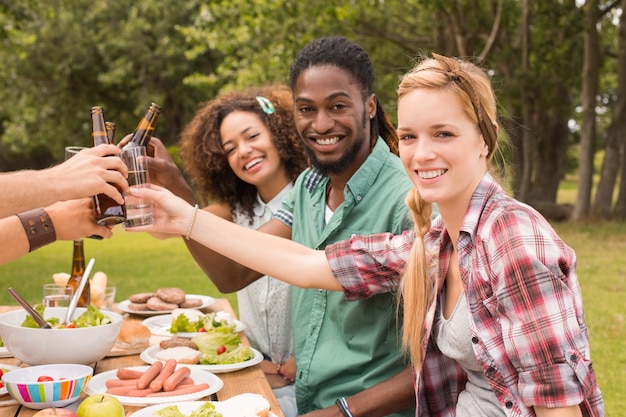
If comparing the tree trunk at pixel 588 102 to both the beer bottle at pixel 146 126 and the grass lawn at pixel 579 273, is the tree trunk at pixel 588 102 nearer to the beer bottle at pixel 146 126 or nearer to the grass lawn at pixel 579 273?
the grass lawn at pixel 579 273

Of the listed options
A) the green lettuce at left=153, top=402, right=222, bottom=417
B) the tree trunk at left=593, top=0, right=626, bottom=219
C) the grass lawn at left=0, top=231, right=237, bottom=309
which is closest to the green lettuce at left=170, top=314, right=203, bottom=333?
the green lettuce at left=153, top=402, right=222, bottom=417

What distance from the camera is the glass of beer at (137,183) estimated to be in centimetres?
279

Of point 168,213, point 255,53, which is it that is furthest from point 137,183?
point 255,53

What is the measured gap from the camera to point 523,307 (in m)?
2.01

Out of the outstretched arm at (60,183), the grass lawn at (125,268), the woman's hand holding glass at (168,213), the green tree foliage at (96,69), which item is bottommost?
the grass lawn at (125,268)

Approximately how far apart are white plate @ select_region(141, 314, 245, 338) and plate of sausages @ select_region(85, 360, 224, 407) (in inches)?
27.8

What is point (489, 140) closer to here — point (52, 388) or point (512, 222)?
point (512, 222)

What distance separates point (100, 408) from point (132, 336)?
1038 mm

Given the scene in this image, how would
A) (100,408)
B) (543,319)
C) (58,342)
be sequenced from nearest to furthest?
(543,319) < (100,408) < (58,342)

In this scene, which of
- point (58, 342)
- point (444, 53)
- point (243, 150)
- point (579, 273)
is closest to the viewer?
point (58, 342)

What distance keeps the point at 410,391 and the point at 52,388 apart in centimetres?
124

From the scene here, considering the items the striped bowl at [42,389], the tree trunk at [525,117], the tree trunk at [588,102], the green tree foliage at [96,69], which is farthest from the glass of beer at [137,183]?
the green tree foliage at [96,69]

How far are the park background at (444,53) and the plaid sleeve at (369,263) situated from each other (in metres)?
3.33

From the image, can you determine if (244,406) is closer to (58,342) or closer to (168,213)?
(58,342)
